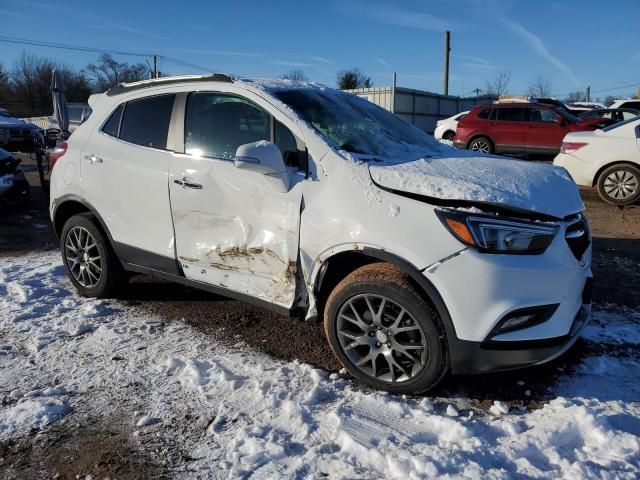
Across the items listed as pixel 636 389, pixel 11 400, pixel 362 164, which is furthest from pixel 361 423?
pixel 11 400

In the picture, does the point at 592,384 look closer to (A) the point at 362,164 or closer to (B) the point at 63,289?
(A) the point at 362,164

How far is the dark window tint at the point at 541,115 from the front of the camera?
13.8 meters

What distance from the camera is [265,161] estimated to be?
3.10 m

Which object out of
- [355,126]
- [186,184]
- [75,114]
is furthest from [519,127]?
[75,114]

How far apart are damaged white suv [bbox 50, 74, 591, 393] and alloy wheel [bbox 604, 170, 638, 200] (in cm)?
575

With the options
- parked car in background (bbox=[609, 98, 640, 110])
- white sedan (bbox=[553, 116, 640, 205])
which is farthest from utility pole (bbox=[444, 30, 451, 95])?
white sedan (bbox=[553, 116, 640, 205])

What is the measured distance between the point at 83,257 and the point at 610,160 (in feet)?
26.3

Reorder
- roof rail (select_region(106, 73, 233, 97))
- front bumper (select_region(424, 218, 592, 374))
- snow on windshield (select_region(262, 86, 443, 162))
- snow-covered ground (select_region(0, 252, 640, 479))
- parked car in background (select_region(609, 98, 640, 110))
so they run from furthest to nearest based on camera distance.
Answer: parked car in background (select_region(609, 98, 640, 110)) < roof rail (select_region(106, 73, 233, 97)) < snow on windshield (select_region(262, 86, 443, 162)) < front bumper (select_region(424, 218, 592, 374)) < snow-covered ground (select_region(0, 252, 640, 479))

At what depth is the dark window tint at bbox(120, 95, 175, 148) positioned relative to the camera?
3.91 meters

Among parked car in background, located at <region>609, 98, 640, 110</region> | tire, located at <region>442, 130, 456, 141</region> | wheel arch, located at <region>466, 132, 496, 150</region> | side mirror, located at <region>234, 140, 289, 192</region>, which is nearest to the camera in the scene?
side mirror, located at <region>234, 140, 289, 192</region>

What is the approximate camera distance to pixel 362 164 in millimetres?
3033

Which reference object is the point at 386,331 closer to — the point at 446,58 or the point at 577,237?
the point at 577,237

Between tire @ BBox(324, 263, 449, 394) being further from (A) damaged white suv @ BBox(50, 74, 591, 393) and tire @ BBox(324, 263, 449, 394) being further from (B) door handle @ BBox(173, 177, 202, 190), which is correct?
(B) door handle @ BBox(173, 177, 202, 190)

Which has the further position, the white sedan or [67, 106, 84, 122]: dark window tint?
[67, 106, 84, 122]: dark window tint
